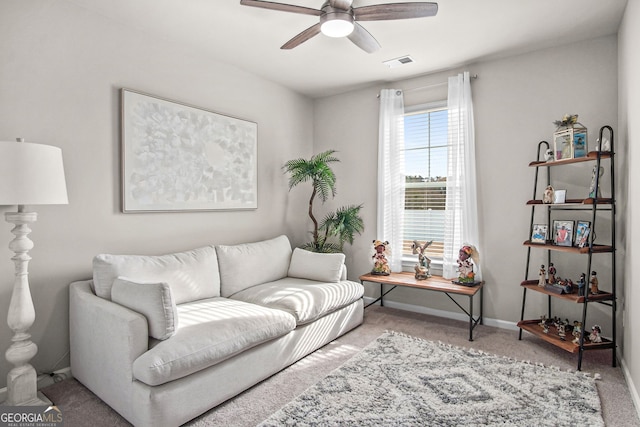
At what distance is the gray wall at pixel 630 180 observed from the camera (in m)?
2.18

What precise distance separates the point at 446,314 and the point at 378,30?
289 centimetres

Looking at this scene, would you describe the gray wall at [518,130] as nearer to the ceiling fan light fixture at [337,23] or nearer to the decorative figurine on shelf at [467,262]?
the decorative figurine on shelf at [467,262]

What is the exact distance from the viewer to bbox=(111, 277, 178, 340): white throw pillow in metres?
1.99

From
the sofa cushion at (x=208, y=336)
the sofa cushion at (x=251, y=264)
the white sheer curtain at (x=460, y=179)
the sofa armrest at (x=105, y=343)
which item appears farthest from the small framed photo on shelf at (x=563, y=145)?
the sofa armrest at (x=105, y=343)

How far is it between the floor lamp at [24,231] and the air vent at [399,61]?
291 cm

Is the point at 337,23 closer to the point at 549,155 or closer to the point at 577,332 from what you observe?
the point at 549,155

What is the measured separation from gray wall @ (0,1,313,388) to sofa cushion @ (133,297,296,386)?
0.80m

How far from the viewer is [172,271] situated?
8.87 feet

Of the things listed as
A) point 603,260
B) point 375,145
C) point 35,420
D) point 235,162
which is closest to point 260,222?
point 235,162

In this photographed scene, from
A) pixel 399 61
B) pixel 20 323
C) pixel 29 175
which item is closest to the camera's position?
pixel 29 175

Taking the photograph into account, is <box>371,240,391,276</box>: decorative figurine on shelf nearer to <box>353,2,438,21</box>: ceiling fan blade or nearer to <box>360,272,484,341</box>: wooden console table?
<box>360,272,484,341</box>: wooden console table

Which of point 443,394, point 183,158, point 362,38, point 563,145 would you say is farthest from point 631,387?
point 183,158

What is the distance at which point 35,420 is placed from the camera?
190 cm

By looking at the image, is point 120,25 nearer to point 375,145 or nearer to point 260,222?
point 260,222
